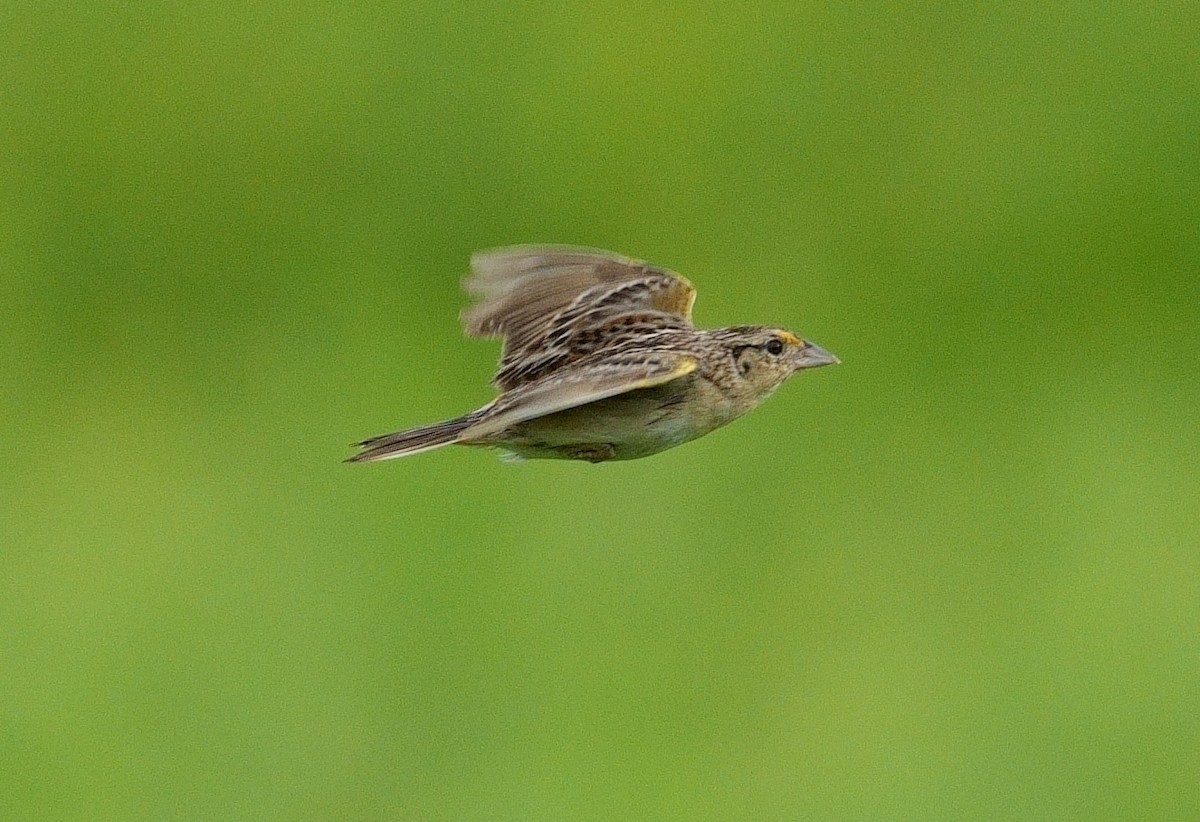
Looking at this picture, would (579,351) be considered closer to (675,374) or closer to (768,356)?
(768,356)

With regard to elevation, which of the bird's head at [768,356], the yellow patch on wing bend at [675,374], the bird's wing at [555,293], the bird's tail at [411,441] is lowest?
the bird's tail at [411,441]

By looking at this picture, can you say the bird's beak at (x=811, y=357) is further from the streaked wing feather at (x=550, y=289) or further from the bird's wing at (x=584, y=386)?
the streaked wing feather at (x=550, y=289)

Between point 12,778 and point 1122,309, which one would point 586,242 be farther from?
point 12,778

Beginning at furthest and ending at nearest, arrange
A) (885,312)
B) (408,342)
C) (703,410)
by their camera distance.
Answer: (885,312) < (408,342) < (703,410)

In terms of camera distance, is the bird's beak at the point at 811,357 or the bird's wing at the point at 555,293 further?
the bird's wing at the point at 555,293

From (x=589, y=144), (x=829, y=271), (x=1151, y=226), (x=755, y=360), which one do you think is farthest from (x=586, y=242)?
(x=755, y=360)

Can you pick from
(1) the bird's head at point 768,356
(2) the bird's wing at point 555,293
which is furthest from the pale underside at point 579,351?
(1) the bird's head at point 768,356

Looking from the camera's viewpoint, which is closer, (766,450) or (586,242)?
(766,450)
